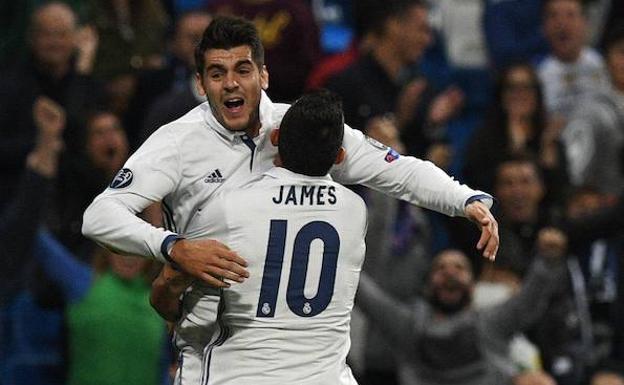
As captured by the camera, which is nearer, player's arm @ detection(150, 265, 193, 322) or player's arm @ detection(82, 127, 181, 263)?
player's arm @ detection(82, 127, 181, 263)

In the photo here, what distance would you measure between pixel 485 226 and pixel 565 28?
17.0 ft

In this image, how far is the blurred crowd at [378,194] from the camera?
343 inches

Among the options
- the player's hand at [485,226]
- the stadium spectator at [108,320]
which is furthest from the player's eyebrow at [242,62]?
the stadium spectator at [108,320]

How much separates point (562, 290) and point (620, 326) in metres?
0.48

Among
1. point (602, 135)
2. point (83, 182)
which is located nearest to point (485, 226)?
point (83, 182)

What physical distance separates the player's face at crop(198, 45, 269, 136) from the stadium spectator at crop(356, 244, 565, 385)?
10.3 feet

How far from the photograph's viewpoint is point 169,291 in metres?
5.86

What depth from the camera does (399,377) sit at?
886cm

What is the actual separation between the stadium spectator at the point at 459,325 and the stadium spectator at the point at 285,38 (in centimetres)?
115

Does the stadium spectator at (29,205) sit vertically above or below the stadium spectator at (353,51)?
below

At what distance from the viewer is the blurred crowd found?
871 cm

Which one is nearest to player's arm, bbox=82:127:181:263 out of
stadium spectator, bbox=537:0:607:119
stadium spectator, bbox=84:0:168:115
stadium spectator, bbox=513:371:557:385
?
stadium spectator, bbox=513:371:557:385

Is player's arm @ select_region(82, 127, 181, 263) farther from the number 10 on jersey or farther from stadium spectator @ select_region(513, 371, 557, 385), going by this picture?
stadium spectator @ select_region(513, 371, 557, 385)

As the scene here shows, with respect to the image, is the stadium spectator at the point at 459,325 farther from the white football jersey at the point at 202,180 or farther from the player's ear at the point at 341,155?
the player's ear at the point at 341,155
